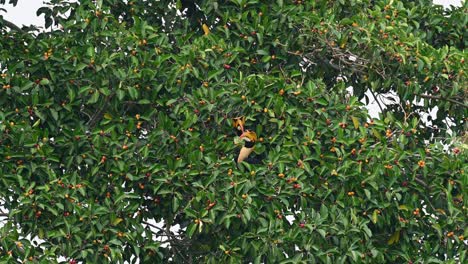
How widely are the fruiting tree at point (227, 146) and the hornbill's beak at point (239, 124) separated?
66 millimetres

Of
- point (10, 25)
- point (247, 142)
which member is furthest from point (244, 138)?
point (10, 25)

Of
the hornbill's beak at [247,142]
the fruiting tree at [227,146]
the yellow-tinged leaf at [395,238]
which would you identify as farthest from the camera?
the yellow-tinged leaf at [395,238]

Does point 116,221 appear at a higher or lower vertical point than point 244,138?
lower

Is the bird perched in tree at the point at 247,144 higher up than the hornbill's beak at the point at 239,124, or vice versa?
the hornbill's beak at the point at 239,124

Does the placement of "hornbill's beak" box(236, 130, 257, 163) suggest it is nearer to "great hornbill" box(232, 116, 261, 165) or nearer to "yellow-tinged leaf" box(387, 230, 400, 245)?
"great hornbill" box(232, 116, 261, 165)

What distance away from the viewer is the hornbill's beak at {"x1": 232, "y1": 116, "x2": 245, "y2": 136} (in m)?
11.2

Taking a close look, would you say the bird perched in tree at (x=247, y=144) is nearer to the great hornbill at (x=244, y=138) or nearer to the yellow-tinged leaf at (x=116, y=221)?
the great hornbill at (x=244, y=138)

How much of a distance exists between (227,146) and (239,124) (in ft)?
0.67

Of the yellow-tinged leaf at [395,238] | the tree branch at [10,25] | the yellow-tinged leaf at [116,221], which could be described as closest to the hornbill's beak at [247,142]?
the yellow-tinged leaf at [116,221]

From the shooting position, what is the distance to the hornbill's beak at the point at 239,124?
36.6 ft

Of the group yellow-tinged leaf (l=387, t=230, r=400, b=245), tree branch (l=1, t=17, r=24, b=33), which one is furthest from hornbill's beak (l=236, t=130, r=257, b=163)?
tree branch (l=1, t=17, r=24, b=33)

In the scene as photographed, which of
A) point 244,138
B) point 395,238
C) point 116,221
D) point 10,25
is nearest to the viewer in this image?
point 116,221

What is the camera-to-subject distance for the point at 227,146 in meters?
11.1

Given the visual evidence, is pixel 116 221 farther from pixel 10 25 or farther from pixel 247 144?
pixel 10 25
